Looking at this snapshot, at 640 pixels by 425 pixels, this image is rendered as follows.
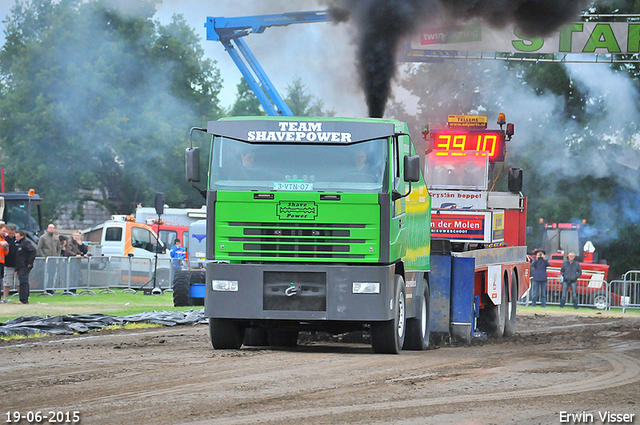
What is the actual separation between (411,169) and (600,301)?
19803 millimetres

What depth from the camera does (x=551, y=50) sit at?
25.6 meters

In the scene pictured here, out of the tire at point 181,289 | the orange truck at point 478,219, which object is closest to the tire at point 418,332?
the orange truck at point 478,219

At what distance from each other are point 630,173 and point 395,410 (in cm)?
3325

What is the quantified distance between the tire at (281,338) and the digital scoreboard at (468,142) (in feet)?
20.3

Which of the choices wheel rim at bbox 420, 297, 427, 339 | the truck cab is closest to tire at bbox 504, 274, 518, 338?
wheel rim at bbox 420, 297, 427, 339

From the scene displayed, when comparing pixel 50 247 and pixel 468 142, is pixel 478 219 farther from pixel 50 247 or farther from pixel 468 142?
pixel 50 247

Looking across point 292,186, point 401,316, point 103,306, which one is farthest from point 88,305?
point 292,186

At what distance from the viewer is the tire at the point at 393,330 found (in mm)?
12508

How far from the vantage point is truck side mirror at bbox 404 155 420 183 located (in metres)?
12.3

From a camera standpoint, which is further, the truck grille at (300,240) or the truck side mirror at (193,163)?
the truck side mirror at (193,163)

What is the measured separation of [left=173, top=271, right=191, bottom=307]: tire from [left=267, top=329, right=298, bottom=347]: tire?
27.2ft

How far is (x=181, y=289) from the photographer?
22.5 meters

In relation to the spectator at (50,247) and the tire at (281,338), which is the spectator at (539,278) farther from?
the tire at (281,338)

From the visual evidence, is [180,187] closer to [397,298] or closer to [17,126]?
[17,126]
